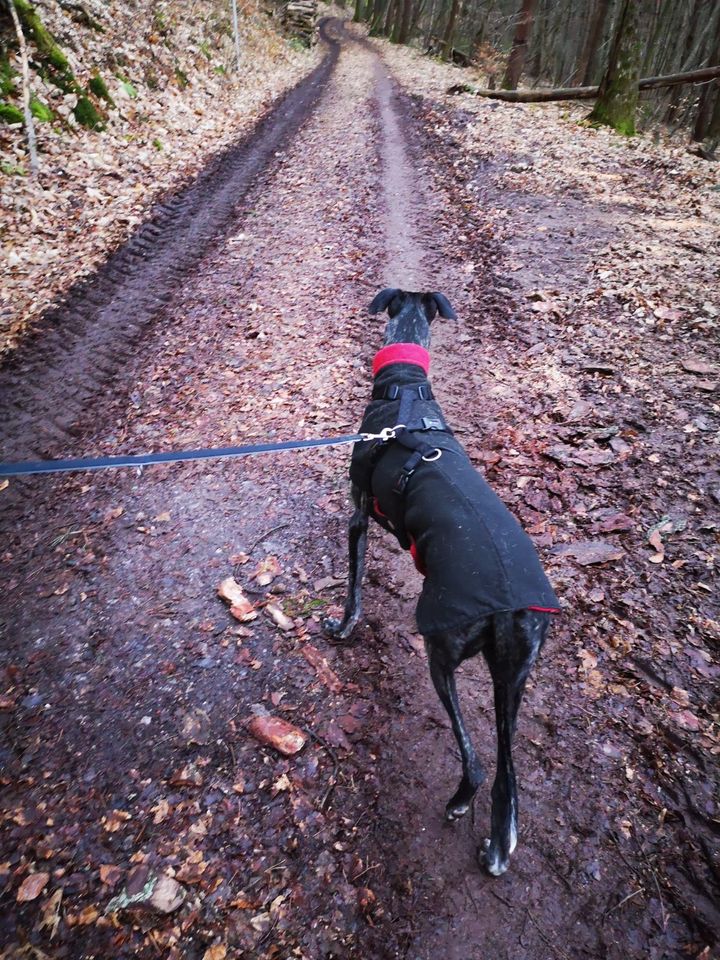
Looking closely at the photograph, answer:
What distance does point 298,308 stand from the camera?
7184 millimetres

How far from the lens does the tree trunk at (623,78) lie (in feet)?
35.9

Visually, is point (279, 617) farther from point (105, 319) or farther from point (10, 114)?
point (10, 114)

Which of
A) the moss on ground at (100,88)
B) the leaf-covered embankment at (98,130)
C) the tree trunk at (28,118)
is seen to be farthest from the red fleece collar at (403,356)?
the moss on ground at (100,88)

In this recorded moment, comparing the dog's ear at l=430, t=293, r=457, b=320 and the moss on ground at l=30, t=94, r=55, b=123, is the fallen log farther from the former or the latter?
the dog's ear at l=430, t=293, r=457, b=320

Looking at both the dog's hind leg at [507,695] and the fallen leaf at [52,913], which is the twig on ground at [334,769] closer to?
the dog's hind leg at [507,695]

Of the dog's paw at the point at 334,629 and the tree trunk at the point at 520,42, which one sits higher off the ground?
the tree trunk at the point at 520,42

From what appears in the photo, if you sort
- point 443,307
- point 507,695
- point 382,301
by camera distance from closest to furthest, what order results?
point 507,695 < point 443,307 < point 382,301

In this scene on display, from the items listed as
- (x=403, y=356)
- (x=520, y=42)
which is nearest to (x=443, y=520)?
(x=403, y=356)

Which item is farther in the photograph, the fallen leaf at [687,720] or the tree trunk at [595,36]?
the tree trunk at [595,36]

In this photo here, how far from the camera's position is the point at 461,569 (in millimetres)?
2352

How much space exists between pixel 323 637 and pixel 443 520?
162 cm

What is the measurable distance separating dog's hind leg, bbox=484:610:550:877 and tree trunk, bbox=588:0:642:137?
536 inches

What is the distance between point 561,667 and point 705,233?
7.03 m

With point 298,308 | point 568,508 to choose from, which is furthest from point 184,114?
point 568,508
